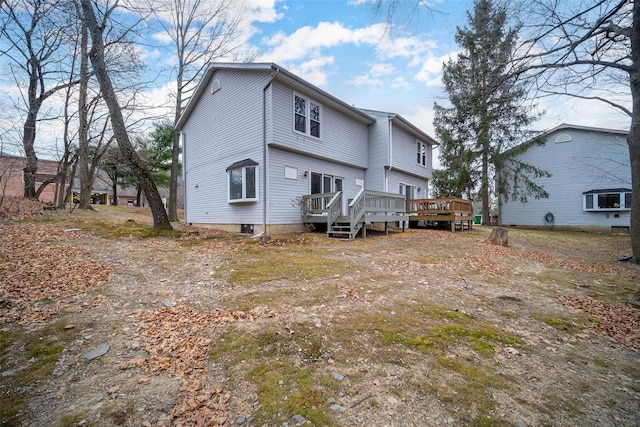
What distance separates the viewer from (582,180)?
1867 centimetres

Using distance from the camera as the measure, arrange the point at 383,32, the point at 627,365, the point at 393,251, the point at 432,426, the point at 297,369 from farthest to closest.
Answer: the point at 393,251 → the point at 383,32 → the point at 627,365 → the point at 297,369 → the point at 432,426

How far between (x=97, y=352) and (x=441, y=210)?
564 inches

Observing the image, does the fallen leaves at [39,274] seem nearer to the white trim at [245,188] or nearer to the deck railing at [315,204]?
the white trim at [245,188]

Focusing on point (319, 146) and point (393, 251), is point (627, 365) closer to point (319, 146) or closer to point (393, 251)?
point (393, 251)

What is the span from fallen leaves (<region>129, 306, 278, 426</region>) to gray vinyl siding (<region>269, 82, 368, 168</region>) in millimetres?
7671

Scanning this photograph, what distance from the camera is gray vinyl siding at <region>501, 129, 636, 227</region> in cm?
1753

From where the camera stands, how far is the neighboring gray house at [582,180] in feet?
57.3

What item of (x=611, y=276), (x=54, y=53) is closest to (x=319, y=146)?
(x=611, y=276)

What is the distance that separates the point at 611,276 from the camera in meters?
6.22

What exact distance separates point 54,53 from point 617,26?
822 inches

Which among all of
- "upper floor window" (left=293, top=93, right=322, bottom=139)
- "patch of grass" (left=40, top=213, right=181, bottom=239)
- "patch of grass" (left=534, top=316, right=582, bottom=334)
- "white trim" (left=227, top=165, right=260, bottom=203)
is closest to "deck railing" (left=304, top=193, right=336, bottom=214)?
"white trim" (left=227, top=165, right=260, bottom=203)

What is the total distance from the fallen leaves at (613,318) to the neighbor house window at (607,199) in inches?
763

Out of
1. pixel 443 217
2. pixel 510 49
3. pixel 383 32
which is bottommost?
pixel 443 217

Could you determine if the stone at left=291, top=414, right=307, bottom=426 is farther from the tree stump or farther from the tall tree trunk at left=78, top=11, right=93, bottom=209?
the tall tree trunk at left=78, top=11, right=93, bottom=209
